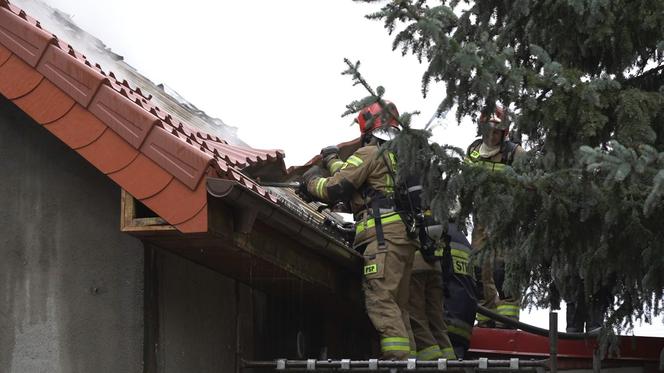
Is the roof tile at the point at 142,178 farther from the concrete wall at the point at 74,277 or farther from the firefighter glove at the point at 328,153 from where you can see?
the firefighter glove at the point at 328,153

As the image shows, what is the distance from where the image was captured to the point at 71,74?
251 inches

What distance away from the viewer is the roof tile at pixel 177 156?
5965mm

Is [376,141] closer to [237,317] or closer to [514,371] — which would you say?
[237,317]

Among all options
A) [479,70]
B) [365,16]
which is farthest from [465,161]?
[365,16]

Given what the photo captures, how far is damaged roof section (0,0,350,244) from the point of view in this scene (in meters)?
6.00

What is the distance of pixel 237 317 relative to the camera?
762 cm

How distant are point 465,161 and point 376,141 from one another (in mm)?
2597

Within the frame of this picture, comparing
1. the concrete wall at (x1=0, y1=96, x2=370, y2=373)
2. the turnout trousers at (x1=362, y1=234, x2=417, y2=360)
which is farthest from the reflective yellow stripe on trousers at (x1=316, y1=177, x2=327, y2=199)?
the concrete wall at (x1=0, y1=96, x2=370, y2=373)

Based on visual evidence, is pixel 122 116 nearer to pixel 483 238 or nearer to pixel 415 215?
pixel 415 215

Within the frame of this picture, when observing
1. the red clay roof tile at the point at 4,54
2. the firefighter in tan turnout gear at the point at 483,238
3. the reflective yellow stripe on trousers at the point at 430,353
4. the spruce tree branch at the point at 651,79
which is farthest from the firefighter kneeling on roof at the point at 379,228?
the red clay roof tile at the point at 4,54

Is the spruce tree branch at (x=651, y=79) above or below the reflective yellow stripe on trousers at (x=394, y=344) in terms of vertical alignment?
above

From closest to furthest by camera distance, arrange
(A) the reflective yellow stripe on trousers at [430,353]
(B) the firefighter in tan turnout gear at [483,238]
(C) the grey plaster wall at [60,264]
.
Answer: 1. (C) the grey plaster wall at [60,264]
2. (A) the reflective yellow stripe on trousers at [430,353]
3. (B) the firefighter in tan turnout gear at [483,238]

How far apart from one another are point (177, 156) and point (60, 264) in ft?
3.71

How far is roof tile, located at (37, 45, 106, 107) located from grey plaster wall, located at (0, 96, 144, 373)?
53 centimetres
